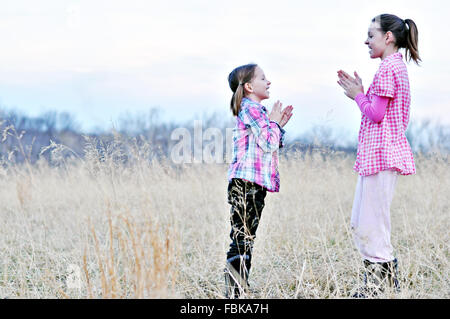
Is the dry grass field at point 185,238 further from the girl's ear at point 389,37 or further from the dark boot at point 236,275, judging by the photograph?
the girl's ear at point 389,37

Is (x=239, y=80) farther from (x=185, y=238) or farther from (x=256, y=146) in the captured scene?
(x=185, y=238)

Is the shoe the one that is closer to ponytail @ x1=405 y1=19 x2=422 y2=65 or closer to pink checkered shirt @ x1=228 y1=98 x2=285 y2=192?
pink checkered shirt @ x1=228 y1=98 x2=285 y2=192

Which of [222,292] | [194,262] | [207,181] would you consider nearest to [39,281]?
[194,262]

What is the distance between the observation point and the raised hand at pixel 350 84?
97.0 inches

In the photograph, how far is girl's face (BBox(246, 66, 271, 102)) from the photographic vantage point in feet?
8.34

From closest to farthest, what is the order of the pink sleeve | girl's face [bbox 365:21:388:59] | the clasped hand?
1. the pink sleeve
2. girl's face [bbox 365:21:388:59]
3. the clasped hand

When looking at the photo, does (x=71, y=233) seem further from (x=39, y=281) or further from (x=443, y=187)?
(x=443, y=187)

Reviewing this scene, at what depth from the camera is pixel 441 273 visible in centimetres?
300

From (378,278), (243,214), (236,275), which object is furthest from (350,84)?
(236,275)

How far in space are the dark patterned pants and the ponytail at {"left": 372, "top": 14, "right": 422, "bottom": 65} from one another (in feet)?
3.69

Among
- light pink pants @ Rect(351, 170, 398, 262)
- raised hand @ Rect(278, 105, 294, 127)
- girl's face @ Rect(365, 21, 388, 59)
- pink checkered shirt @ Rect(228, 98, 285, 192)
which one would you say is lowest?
light pink pants @ Rect(351, 170, 398, 262)

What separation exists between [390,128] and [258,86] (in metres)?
0.77

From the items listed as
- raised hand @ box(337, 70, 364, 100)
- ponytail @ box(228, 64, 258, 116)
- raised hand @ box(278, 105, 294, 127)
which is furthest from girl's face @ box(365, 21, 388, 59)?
ponytail @ box(228, 64, 258, 116)

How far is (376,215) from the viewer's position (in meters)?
2.40
